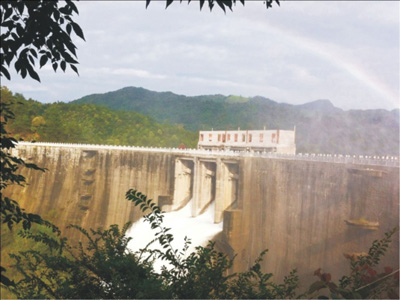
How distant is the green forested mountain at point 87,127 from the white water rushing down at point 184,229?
997 inches

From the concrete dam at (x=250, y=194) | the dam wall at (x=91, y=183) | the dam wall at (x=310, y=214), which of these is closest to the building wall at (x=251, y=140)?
the concrete dam at (x=250, y=194)

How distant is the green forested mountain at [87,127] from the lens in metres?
68.3

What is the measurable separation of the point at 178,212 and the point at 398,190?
82.1 ft

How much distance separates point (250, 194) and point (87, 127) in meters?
57.0

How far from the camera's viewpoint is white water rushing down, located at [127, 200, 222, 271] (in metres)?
33.7

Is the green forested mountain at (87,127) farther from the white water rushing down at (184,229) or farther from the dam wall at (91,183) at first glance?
the white water rushing down at (184,229)

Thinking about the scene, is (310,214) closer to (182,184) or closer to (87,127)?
(182,184)

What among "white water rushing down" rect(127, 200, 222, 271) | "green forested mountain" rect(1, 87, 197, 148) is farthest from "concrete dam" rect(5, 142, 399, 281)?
"green forested mountain" rect(1, 87, 197, 148)

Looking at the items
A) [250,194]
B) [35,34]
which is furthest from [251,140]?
[35,34]

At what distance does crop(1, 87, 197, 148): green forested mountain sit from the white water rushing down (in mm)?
25327

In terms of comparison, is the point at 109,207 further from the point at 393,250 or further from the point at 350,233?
the point at 393,250

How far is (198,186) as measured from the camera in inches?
1526

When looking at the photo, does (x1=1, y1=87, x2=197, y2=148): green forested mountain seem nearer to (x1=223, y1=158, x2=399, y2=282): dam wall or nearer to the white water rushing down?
the white water rushing down

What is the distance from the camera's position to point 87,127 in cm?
8206
